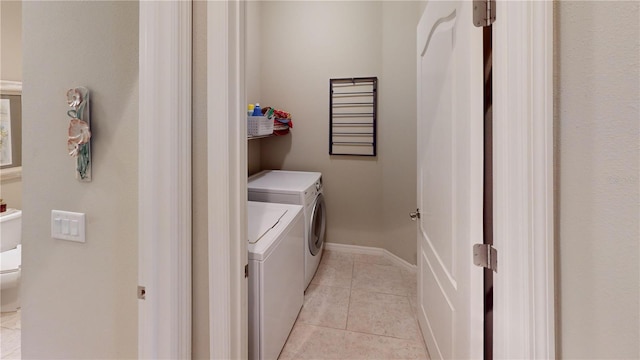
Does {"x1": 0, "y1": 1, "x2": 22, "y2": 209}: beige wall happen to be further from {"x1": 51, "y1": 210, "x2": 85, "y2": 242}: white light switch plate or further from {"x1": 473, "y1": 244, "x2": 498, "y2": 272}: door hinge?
{"x1": 473, "y1": 244, "x2": 498, "y2": 272}: door hinge

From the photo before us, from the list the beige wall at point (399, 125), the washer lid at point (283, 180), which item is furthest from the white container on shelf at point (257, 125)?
the beige wall at point (399, 125)

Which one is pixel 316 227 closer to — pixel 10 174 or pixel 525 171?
pixel 525 171

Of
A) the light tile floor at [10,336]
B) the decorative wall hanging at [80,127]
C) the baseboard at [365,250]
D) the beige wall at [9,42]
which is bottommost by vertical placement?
the light tile floor at [10,336]

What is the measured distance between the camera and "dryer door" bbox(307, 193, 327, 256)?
261cm

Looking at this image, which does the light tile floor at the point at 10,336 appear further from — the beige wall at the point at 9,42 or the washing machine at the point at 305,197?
the washing machine at the point at 305,197

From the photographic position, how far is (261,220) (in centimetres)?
188

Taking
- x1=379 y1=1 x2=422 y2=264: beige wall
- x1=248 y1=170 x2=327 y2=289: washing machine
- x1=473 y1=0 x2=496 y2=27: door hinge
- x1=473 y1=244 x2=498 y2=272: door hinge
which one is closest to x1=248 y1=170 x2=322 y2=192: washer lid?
x1=248 y1=170 x2=327 y2=289: washing machine

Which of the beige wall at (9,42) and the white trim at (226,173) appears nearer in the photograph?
the white trim at (226,173)

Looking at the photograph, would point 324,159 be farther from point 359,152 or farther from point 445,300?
point 445,300

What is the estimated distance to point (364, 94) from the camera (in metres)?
3.26

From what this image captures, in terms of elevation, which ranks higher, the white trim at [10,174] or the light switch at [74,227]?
the white trim at [10,174]

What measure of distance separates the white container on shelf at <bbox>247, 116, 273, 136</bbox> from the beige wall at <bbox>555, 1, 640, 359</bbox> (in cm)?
216

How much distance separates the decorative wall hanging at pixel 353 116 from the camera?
3.26m

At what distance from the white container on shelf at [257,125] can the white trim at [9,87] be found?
1776 mm
